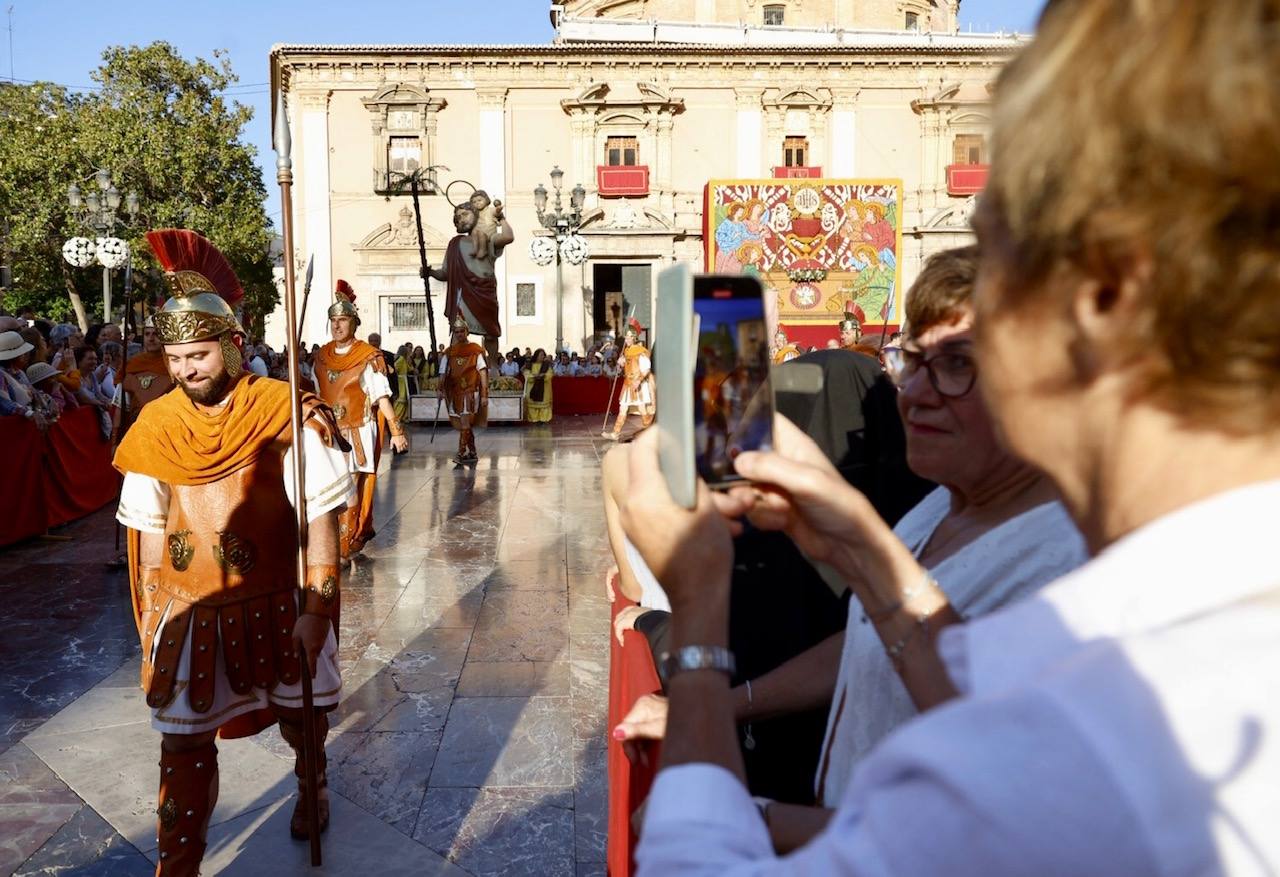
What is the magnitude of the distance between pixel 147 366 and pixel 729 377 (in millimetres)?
7424

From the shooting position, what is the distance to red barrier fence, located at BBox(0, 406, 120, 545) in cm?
730

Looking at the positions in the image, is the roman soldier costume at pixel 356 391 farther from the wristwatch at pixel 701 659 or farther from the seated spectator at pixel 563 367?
the seated spectator at pixel 563 367

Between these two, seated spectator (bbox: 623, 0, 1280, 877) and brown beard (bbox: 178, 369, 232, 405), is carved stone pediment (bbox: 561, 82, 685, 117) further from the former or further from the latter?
seated spectator (bbox: 623, 0, 1280, 877)

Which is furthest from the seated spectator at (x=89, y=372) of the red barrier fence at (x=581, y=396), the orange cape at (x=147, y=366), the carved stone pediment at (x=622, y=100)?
the carved stone pediment at (x=622, y=100)

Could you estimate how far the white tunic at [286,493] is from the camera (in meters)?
2.52

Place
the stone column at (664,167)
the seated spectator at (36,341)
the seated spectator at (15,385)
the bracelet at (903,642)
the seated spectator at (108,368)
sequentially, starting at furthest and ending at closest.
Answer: the stone column at (664,167) < the seated spectator at (108,368) < the seated spectator at (36,341) < the seated spectator at (15,385) < the bracelet at (903,642)

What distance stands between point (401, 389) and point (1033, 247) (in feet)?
58.3

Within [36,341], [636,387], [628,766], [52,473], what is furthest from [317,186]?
[628,766]

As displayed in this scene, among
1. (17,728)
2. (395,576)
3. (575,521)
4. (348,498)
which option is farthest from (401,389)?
(348,498)

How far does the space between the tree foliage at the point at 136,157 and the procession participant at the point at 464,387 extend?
17.8 meters

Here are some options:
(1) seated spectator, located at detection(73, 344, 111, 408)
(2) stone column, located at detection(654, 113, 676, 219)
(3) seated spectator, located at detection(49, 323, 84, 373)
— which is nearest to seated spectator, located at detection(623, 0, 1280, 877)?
(3) seated spectator, located at detection(49, 323, 84, 373)

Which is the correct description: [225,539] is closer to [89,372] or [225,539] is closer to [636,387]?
[89,372]

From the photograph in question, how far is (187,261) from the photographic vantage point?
2814 millimetres

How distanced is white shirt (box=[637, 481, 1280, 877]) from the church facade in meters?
27.5
